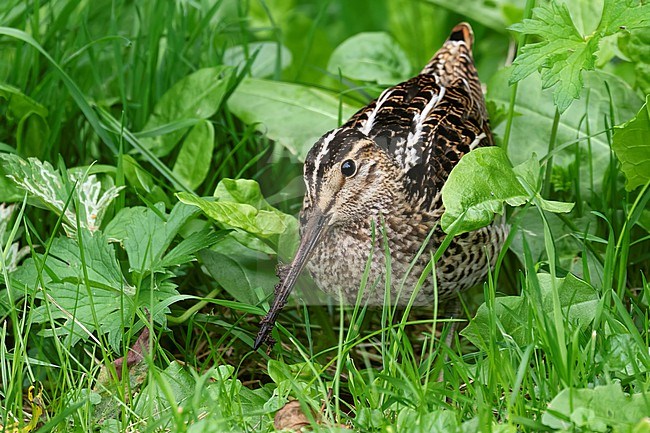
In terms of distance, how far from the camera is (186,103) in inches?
158

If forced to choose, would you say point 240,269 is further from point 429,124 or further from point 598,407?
point 598,407

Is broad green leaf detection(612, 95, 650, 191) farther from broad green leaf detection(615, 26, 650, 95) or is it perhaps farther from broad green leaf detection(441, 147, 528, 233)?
broad green leaf detection(615, 26, 650, 95)

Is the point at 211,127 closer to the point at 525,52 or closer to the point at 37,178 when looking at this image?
the point at 37,178

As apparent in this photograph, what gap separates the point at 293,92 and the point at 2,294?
1.60 meters

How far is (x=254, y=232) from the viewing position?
3.30 metres

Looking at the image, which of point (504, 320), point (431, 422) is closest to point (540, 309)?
point (504, 320)

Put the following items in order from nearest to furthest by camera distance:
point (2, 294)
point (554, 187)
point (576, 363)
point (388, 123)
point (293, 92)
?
point (576, 363)
point (2, 294)
point (388, 123)
point (554, 187)
point (293, 92)

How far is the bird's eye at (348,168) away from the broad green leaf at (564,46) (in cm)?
56

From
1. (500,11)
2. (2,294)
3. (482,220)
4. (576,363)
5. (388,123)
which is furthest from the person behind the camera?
(500,11)

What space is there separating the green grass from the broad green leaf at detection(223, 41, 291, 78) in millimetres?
12

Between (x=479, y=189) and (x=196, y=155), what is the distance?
4.20 ft

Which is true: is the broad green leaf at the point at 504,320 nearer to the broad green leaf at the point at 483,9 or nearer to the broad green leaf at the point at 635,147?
the broad green leaf at the point at 635,147

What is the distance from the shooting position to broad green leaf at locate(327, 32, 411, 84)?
175 inches

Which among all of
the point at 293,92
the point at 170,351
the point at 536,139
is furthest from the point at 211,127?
the point at 536,139
